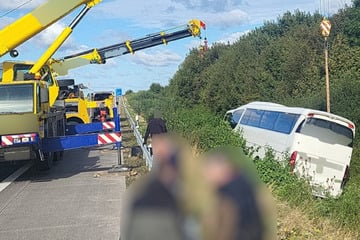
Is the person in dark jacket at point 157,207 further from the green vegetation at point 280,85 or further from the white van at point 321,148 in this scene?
the white van at point 321,148

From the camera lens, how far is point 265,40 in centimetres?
6481

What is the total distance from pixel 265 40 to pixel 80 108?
44.7m

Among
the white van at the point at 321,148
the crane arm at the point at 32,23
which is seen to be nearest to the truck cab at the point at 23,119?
the crane arm at the point at 32,23

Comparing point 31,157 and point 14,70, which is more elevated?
point 14,70

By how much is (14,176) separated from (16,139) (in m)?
1.51

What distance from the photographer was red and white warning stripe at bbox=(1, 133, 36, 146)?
40.9 ft

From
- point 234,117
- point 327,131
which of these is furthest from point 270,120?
point 234,117

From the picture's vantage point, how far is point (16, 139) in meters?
12.5

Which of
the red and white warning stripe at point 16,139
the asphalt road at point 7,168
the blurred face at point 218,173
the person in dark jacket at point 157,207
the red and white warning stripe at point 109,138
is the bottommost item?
the asphalt road at point 7,168

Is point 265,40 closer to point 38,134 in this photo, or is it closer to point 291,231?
point 38,134

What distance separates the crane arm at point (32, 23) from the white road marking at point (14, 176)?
11.1 feet

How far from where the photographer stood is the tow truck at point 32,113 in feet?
41.5

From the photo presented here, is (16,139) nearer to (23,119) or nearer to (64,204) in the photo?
(23,119)

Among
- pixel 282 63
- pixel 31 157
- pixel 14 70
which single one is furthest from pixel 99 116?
pixel 282 63
